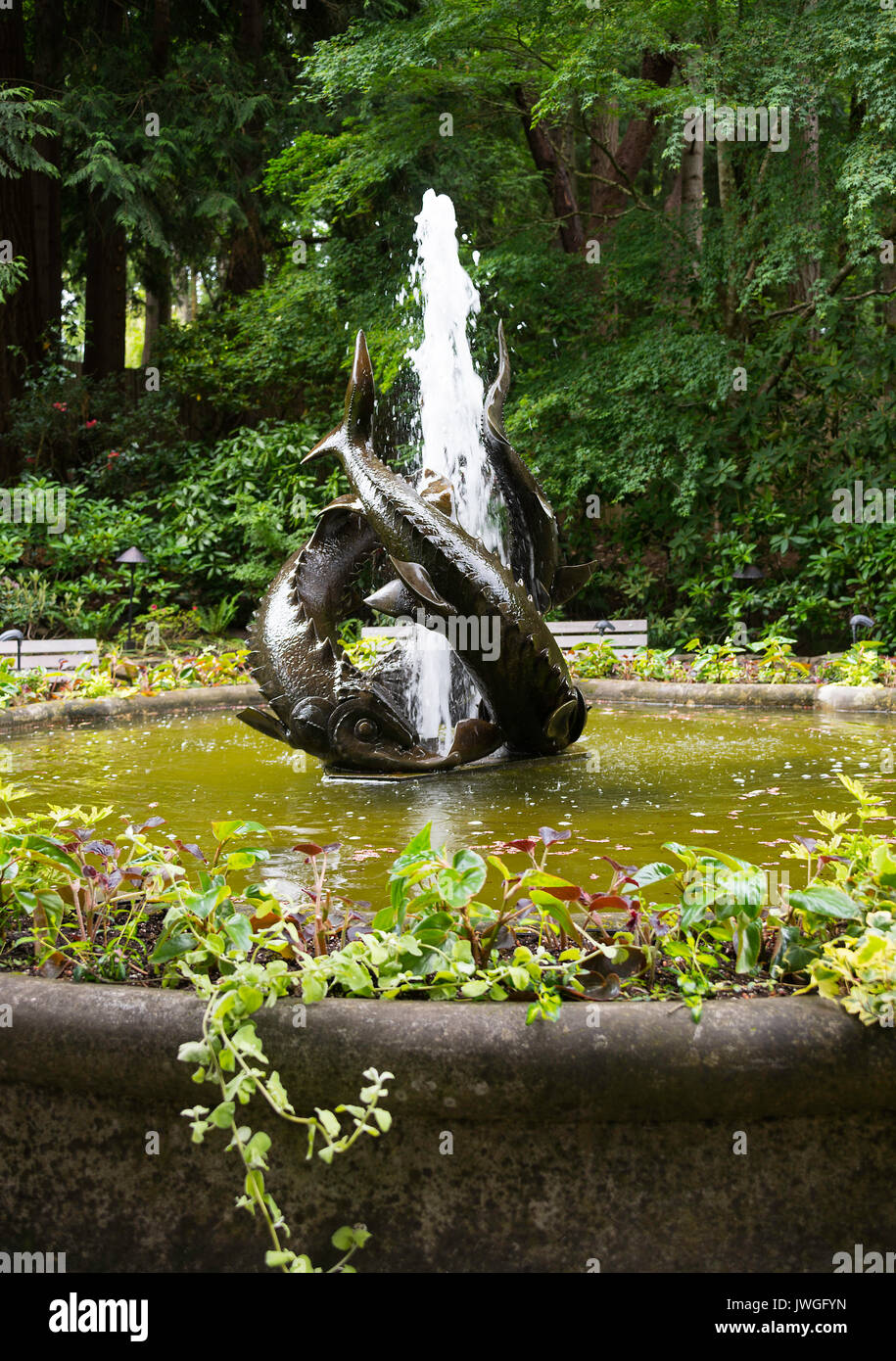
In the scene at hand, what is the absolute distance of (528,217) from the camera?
51.0ft

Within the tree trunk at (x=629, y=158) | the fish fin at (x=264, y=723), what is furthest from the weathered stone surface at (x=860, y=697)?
the tree trunk at (x=629, y=158)

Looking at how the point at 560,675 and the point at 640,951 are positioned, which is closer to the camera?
the point at 640,951

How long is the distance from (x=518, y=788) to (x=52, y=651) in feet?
24.6

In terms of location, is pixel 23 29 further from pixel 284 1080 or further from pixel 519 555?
pixel 284 1080

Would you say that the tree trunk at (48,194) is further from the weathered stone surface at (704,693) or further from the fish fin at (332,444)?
the fish fin at (332,444)

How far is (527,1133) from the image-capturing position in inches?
85.1

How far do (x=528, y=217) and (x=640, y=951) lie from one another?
1481 cm

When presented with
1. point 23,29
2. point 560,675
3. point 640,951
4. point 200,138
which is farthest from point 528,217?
point 640,951

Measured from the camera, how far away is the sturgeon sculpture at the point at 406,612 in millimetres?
5516

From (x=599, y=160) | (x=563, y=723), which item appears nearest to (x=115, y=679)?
(x=563, y=723)

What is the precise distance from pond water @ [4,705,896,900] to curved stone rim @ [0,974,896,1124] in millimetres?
1490

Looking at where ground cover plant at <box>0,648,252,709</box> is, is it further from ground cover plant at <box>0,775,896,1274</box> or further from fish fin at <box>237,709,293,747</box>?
ground cover plant at <box>0,775,896,1274</box>

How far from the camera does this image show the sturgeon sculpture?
552 cm

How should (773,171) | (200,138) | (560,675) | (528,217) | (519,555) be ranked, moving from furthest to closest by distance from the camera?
(200,138) < (528,217) < (773,171) < (519,555) < (560,675)
